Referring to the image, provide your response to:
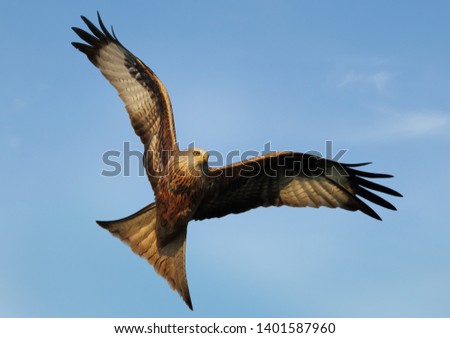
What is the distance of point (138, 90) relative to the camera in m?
8.86

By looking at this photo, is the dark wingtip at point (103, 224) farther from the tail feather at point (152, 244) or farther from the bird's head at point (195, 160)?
the bird's head at point (195, 160)

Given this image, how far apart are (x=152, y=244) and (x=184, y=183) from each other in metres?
1.01

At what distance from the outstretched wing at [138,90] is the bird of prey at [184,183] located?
0.01m

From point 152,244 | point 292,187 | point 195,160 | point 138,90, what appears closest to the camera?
point 195,160

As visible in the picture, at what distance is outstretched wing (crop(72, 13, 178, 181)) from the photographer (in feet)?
27.0

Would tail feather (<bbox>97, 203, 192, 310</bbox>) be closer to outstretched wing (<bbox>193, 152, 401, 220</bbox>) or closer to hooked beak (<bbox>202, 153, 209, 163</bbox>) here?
outstretched wing (<bbox>193, 152, 401, 220</bbox>)

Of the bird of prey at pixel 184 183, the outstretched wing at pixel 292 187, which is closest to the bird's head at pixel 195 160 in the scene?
the bird of prey at pixel 184 183

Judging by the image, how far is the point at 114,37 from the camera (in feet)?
30.3

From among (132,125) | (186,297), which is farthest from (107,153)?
(186,297)

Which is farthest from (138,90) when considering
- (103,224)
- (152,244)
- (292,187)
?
(292,187)

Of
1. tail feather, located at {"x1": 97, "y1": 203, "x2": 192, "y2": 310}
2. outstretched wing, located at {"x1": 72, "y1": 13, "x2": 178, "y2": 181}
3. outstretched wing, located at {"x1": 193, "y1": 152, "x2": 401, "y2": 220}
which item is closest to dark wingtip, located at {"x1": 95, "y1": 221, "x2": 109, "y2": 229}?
tail feather, located at {"x1": 97, "y1": 203, "x2": 192, "y2": 310}

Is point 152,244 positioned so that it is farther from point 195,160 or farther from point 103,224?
point 195,160
